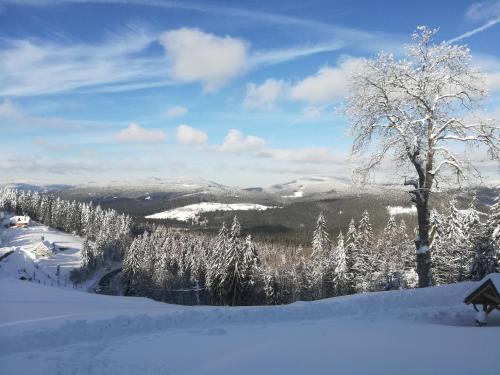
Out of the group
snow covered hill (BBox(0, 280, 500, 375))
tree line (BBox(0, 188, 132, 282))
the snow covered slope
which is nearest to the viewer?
snow covered hill (BBox(0, 280, 500, 375))

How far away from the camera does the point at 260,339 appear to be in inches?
397

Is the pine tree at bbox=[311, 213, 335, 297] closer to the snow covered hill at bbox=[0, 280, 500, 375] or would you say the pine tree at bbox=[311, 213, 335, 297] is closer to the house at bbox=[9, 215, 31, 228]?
the snow covered hill at bbox=[0, 280, 500, 375]

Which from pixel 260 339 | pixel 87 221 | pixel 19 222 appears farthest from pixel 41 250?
pixel 260 339

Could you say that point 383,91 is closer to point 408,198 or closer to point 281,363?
point 408,198

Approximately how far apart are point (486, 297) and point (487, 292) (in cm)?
17

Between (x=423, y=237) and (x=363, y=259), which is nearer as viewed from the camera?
(x=423, y=237)

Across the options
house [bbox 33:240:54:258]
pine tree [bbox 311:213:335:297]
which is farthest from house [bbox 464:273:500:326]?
house [bbox 33:240:54:258]

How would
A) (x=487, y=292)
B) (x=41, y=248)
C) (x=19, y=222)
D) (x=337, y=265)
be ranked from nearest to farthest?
(x=487, y=292) → (x=337, y=265) → (x=41, y=248) → (x=19, y=222)

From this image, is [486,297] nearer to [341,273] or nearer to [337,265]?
[341,273]

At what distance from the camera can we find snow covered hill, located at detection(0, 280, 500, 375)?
8000 millimetres

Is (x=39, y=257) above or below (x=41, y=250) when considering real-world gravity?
below

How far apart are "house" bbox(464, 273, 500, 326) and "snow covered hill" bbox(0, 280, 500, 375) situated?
1.61ft

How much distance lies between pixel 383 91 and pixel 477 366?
1081cm

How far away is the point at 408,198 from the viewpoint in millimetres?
16000
